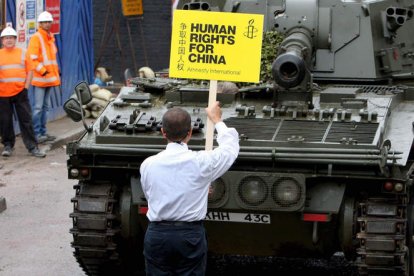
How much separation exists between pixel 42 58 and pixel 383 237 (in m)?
9.54

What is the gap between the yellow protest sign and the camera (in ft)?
23.7

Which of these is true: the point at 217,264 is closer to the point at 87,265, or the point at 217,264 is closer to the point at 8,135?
the point at 87,265

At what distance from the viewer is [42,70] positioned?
16.1 metres

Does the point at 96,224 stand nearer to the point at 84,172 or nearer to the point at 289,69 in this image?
the point at 84,172

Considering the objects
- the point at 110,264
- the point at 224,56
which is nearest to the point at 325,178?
the point at 224,56

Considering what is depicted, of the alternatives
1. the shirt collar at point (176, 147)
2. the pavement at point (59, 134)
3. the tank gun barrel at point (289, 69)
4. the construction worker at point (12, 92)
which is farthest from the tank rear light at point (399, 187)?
A: the pavement at point (59, 134)

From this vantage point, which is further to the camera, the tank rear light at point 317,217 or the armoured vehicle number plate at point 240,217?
the armoured vehicle number plate at point 240,217

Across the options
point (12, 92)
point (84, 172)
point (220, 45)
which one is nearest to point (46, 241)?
point (84, 172)

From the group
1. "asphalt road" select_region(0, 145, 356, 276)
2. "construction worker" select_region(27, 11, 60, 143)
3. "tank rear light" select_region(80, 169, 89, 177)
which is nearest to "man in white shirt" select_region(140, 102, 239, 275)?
"tank rear light" select_region(80, 169, 89, 177)

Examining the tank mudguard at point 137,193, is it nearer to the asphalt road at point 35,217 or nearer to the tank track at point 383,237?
the asphalt road at point 35,217

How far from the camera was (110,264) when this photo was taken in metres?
8.42

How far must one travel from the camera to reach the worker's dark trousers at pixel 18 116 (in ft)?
49.7

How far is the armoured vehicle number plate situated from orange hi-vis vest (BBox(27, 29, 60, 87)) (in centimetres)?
840

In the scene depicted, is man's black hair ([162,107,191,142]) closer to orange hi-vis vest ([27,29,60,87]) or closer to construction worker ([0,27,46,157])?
construction worker ([0,27,46,157])
